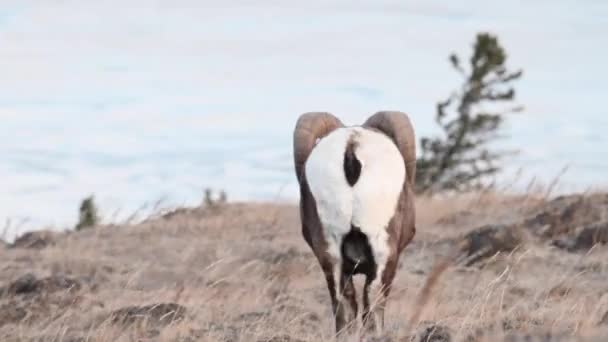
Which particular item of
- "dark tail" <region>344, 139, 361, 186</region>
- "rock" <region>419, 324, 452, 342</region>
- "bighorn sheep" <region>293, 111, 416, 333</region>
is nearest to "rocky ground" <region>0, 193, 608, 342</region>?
"rock" <region>419, 324, 452, 342</region>

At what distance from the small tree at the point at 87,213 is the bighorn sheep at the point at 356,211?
667 inches

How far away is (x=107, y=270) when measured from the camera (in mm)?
16156

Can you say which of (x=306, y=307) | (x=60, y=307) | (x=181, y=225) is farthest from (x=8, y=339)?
(x=181, y=225)

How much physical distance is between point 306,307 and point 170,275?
4.31 metres

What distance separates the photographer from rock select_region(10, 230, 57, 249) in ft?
62.6

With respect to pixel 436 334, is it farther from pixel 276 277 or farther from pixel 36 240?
pixel 36 240

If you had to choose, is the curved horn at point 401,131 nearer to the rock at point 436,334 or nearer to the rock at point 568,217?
the rock at point 436,334

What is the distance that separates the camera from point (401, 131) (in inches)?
393

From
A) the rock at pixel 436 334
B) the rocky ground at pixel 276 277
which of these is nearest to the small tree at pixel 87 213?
the rocky ground at pixel 276 277

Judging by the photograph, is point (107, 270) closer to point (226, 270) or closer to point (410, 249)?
point (226, 270)

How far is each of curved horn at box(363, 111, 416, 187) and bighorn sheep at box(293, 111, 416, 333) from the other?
0.18 metres

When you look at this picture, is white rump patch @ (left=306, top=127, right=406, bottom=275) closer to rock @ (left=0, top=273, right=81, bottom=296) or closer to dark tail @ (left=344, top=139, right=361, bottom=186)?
dark tail @ (left=344, top=139, right=361, bottom=186)

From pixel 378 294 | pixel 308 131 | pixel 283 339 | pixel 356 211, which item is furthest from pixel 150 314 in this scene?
pixel 356 211

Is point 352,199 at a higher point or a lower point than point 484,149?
higher
